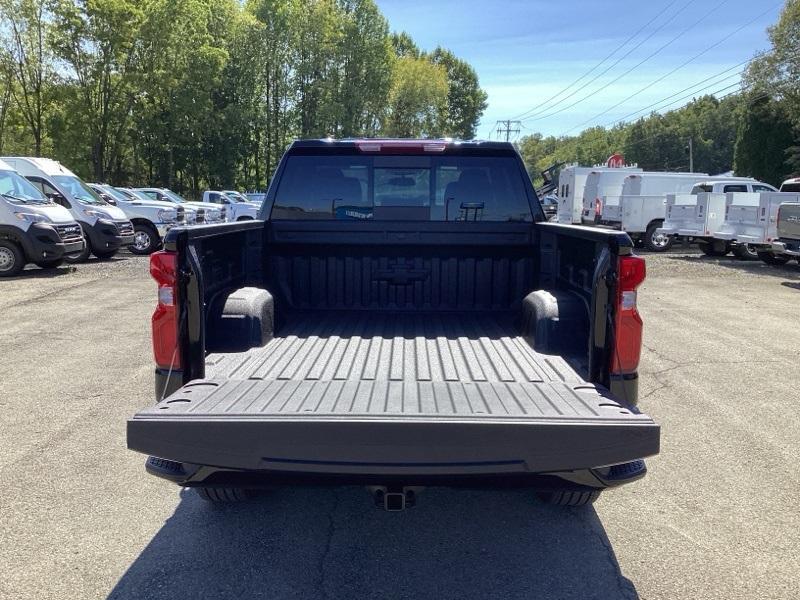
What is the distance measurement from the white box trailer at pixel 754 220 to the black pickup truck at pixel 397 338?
43.5ft

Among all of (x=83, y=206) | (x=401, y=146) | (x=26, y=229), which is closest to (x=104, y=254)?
(x=83, y=206)

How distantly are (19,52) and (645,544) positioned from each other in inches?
1569

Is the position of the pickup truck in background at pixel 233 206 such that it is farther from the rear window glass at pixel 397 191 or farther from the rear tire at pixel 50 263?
the rear window glass at pixel 397 191

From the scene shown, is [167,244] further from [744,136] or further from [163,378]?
[744,136]

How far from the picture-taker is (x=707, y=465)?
457 cm

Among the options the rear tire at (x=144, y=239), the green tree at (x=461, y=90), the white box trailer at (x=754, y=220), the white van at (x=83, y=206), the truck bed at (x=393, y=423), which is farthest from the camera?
the green tree at (x=461, y=90)

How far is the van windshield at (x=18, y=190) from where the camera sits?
14328 millimetres

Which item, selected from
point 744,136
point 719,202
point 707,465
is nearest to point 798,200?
point 719,202

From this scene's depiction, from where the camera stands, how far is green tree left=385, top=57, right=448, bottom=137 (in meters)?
57.6

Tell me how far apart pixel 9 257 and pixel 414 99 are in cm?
4802

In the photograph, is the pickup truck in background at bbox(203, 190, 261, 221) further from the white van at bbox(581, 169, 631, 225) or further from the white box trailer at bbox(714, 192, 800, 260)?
the white box trailer at bbox(714, 192, 800, 260)

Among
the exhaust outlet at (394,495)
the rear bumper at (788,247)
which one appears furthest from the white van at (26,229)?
the rear bumper at (788,247)

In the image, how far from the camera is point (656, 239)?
2142cm

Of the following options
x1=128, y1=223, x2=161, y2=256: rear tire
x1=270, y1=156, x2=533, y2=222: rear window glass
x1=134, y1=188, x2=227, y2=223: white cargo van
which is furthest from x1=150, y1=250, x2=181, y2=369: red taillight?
x1=134, y1=188, x2=227, y2=223: white cargo van
